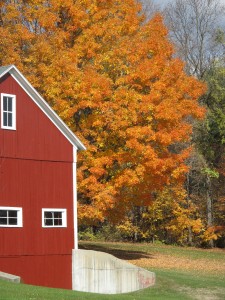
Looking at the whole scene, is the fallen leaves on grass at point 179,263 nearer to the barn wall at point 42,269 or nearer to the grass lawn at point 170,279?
the grass lawn at point 170,279

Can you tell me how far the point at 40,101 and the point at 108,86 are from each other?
5.14 meters

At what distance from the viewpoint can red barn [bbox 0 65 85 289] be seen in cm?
2866

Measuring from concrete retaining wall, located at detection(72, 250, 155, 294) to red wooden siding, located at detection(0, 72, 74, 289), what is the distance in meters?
0.42

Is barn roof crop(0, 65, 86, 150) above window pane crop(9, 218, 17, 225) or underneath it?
above

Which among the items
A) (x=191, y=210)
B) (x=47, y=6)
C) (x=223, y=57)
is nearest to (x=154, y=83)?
(x=47, y=6)

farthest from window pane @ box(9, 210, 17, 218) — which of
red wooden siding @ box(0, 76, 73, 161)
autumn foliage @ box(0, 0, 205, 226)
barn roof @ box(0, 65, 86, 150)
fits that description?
autumn foliage @ box(0, 0, 205, 226)

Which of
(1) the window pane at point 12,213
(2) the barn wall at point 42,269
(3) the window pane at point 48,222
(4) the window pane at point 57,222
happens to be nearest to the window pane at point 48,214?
(3) the window pane at point 48,222

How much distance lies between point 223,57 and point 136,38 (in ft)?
85.8

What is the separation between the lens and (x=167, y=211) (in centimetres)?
5703

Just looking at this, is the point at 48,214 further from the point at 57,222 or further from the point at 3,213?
the point at 3,213

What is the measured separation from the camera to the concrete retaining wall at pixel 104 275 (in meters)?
30.0

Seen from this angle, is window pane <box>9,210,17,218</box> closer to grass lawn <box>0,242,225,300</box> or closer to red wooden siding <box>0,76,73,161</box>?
red wooden siding <box>0,76,73,161</box>

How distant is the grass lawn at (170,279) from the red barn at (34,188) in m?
3.74

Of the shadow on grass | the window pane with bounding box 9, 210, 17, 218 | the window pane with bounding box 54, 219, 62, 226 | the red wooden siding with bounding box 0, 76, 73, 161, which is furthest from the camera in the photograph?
the shadow on grass
